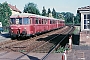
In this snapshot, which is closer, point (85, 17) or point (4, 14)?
point (85, 17)

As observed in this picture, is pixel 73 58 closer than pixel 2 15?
Yes

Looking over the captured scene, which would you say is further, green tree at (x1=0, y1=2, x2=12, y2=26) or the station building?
green tree at (x1=0, y1=2, x2=12, y2=26)

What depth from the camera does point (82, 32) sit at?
66.3 ft

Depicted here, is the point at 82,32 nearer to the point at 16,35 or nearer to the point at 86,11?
the point at 86,11

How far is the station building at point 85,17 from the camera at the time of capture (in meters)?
20.2

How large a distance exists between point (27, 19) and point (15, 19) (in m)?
1.40

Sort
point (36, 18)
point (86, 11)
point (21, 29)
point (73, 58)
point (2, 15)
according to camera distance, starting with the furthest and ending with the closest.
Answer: point (2, 15) < point (36, 18) < point (21, 29) < point (86, 11) < point (73, 58)

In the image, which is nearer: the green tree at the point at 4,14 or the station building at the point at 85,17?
the station building at the point at 85,17

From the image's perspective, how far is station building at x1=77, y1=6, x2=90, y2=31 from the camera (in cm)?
2017

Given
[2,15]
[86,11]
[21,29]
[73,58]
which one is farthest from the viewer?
[2,15]

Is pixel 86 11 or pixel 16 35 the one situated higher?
pixel 86 11

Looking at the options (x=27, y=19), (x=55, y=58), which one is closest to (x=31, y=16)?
(x=27, y=19)

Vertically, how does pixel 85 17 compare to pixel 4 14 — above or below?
above

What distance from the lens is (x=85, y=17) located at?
2039cm
